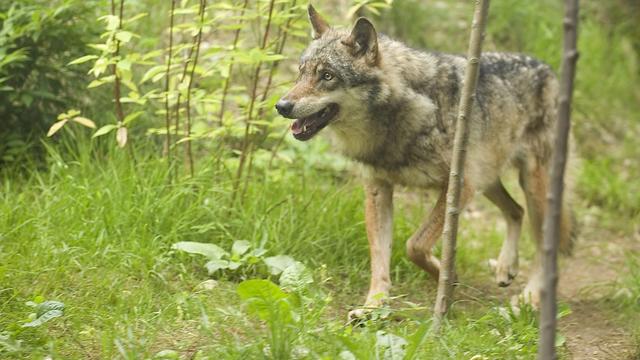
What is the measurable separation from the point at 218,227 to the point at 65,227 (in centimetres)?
90

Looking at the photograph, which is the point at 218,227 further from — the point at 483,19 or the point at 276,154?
the point at 483,19

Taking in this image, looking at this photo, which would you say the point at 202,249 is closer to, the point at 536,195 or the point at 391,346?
the point at 391,346

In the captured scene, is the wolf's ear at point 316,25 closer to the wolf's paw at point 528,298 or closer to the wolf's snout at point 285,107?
the wolf's snout at point 285,107

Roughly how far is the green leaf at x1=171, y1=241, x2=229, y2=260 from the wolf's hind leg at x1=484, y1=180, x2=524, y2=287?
199 centimetres

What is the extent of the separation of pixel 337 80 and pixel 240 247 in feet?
3.66

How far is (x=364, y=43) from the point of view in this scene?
4.93 meters

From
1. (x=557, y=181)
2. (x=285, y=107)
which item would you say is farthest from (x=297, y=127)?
(x=557, y=181)

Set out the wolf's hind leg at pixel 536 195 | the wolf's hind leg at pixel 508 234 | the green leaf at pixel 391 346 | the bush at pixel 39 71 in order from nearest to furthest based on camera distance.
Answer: the green leaf at pixel 391 346 → the bush at pixel 39 71 → the wolf's hind leg at pixel 508 234 → the wolf's hind leg at pixel 536 195

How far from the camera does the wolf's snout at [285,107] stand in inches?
184

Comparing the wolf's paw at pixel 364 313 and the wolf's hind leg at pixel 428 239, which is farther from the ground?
the wolf's hind leg at pixel 428 239

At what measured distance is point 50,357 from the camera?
3684 mm

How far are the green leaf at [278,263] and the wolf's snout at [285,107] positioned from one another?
83 cm

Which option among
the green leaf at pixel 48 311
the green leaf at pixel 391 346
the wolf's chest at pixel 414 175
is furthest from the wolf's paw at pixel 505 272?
the green leaf at pixel 48 311

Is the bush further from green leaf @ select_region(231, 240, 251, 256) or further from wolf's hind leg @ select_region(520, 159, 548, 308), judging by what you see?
wolf's hind leg @ select_region(520, 159, 548, 308)
